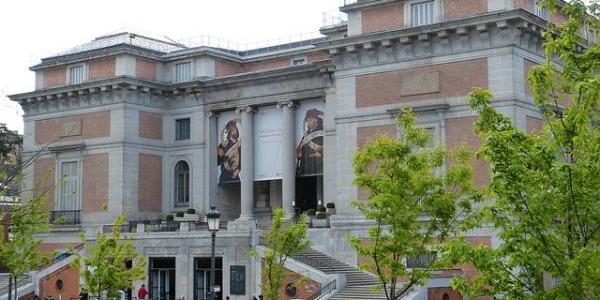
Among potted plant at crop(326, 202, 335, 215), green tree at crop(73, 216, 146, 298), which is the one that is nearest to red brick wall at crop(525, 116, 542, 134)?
potted plant at crop(326, 202, 335, 215)

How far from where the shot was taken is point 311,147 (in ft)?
151

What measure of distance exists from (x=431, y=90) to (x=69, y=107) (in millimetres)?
23438

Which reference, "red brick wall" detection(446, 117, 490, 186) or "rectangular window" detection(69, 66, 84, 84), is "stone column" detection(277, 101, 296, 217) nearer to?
"red brick wall" detection(446, 117, 490, 186)

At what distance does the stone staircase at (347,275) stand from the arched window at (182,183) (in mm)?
12851

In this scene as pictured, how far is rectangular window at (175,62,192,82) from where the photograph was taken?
1986 inches

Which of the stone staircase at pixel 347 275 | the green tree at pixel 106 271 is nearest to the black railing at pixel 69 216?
the stone staircase at pixel 347 275

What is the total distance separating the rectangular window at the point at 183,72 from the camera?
165ft

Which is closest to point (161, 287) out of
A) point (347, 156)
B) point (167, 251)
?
point (167, 251)

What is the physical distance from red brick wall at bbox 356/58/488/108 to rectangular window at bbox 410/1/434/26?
2.10m

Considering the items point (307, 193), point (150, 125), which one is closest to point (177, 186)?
point (150, 125)

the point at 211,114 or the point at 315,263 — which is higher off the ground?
the point at 211,114

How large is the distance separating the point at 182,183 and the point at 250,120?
19.8 ft

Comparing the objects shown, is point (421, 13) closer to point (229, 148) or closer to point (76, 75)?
point (229, 148)

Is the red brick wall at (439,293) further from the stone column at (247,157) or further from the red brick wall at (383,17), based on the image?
the stone column at (247,157)
